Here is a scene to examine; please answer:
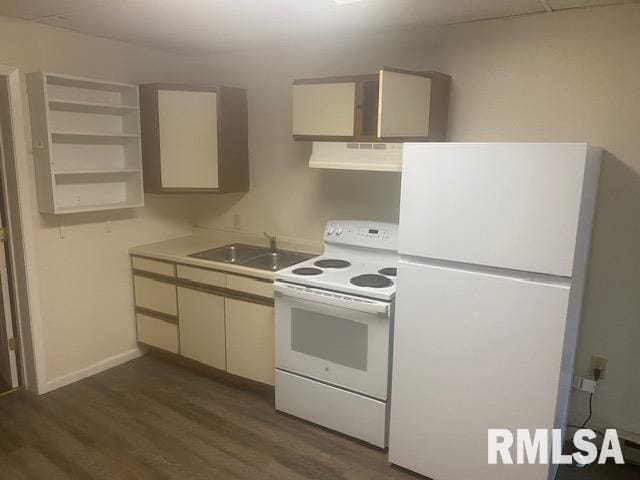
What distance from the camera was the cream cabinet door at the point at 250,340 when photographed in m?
3.01

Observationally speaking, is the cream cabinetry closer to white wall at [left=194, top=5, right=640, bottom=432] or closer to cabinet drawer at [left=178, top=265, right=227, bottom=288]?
cabinet drawer at [left=178, top=265, right=227, bottom=288]

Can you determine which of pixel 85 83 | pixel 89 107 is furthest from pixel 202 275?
pixel 85 83

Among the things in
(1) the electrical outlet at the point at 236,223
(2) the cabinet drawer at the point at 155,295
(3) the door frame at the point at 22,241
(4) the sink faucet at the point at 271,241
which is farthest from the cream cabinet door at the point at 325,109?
(3) the door frame at the point at 22,241

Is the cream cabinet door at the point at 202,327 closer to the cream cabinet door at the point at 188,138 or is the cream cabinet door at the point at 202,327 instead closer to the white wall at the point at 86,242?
the white wall at the point at 86,242

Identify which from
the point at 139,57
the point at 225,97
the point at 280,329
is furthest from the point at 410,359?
the point at 139,57

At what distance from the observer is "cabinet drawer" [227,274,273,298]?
2951 millimetres

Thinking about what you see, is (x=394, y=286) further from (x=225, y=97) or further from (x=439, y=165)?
(x=225, y=97)

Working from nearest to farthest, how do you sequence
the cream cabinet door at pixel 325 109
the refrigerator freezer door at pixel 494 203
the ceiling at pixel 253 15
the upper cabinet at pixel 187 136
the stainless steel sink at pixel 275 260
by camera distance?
the refrigerator freezer door at pixel 494 203
the ceiling at pixel 253 15
the cream cabinet door at pixel 325 109
the upper cabinet at pixel 187 136
the stainless steel sink at pixel 275 260

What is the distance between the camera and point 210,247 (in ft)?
12.0

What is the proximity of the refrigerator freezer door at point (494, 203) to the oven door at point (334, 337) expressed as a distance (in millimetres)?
465

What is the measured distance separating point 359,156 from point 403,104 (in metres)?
0.37

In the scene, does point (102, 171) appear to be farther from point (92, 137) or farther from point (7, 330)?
point (7, 330)

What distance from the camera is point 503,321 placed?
2.04m

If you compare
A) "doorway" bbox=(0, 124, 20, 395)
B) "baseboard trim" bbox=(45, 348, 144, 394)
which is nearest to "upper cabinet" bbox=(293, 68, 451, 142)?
"doorway" bbox=(0, 124, 20, 395)
